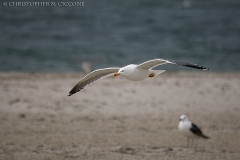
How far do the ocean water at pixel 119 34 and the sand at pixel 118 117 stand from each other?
3430 millimetres

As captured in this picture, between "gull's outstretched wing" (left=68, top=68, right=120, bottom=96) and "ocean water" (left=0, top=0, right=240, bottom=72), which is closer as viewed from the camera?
"gull's outstretched wing" (left=68, top=68, right=120, bottom=96)

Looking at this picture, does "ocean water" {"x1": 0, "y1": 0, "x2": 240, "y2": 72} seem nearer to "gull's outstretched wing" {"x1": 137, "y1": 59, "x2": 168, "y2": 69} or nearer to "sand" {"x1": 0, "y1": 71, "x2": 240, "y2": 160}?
"sand" {"x1": 0, "y1": 71, "x2": 240, "y2": 160}

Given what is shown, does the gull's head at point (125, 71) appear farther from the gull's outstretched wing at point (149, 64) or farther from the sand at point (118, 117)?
the sand at point (118, 117)

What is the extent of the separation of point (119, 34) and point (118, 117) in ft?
51.1

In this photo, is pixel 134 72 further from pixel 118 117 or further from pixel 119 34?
pixel 119 34

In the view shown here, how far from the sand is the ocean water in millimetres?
3430

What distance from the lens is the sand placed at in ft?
26.7

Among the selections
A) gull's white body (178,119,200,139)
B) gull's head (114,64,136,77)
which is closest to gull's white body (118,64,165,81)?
gull's head (114,64,136,77)

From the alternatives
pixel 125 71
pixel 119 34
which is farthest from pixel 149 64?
pixel 119 34

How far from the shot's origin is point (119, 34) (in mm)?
26078

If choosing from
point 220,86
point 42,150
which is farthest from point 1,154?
point 220,86

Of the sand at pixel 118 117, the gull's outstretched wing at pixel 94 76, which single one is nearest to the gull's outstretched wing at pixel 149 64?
the gull's outstretched wing at pixel 94 76

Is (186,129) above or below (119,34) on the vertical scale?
below

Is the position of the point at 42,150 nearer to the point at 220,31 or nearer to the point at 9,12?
the point at 220,31
